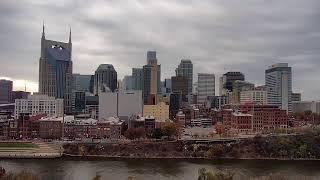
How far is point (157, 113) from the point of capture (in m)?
102

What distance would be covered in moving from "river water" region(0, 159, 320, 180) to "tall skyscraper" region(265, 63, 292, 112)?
93886mm

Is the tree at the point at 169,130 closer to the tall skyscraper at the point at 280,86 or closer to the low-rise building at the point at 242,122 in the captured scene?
the low-rise building at the point at 242,122

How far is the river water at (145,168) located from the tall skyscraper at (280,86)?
9389cm

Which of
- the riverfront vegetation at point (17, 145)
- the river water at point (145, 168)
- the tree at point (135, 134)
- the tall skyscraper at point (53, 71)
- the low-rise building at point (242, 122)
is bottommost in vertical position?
the river water at point (145, 168)

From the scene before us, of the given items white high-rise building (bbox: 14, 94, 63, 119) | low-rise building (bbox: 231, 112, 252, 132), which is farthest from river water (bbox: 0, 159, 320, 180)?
white high-rise building (bbox: 14, 94, 63, 119)

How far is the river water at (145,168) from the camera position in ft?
126

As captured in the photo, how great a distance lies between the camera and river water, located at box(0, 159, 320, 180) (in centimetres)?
3838

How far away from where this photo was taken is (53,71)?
138 metres

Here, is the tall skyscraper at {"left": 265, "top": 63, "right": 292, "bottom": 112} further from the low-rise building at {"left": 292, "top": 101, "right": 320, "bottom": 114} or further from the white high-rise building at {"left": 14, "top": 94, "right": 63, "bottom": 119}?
the white high-rise building at {"left": 14, "top": 94, "right": 63, "bottom": 119}

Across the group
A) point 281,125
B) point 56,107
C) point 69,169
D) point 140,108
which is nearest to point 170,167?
point 69,169

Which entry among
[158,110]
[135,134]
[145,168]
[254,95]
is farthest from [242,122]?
[254,95]

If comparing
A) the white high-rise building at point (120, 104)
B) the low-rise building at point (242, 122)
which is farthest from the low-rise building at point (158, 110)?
the low-rise building at point (242, 122)

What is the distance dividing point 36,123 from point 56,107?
119 ft

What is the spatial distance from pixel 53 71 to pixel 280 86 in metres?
60.5
